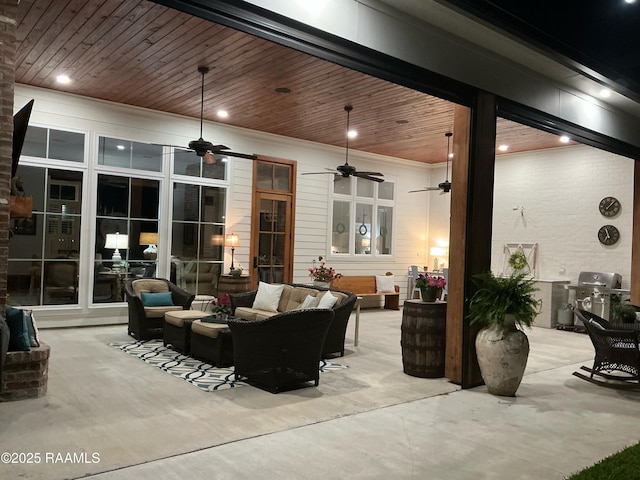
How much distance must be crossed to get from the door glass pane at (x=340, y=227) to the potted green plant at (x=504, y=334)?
642 centimetres

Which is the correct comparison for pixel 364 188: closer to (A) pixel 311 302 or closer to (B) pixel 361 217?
(B) pixel 361 217

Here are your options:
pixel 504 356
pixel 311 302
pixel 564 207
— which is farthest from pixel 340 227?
pixel 504 356

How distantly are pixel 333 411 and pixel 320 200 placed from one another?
7031mm

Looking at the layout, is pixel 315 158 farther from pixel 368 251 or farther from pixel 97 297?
pixel 97 297

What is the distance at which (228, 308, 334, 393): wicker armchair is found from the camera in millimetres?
4816

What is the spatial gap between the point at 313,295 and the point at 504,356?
2702 millimetres

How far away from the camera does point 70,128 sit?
800 centimetres

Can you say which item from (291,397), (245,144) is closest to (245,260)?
(245,144)

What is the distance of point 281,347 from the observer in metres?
4.84

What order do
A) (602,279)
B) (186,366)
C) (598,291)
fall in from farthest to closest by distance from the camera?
1. (602,279)
2. (598,291)
3. (186,366)

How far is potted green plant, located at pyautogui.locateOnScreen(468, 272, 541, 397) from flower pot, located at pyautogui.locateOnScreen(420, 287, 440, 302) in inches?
24.0

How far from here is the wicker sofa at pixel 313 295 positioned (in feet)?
21.1

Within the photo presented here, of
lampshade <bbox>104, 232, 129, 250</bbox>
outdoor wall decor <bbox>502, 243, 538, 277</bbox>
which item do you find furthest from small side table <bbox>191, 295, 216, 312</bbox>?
outdoor wall decor <bbox>502, 243, 538, 277</bbox>

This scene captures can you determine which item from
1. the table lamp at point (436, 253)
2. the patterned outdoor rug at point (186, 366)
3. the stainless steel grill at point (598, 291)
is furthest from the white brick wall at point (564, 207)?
the patterned outdoor rug at point (186, 366)
